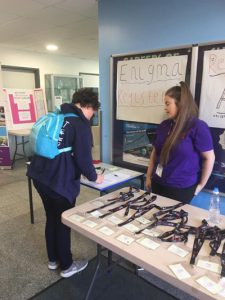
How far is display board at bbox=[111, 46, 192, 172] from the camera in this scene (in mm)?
2041

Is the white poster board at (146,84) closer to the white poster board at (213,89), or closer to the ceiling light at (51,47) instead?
the white poster board at (213,89)

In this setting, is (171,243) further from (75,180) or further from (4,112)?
(4,112)

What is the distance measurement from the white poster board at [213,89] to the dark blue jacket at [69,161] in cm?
92

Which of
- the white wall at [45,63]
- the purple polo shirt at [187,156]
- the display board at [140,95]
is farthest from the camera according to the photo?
the white wall at [45,63]

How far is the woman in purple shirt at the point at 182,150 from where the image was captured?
5.53 ft

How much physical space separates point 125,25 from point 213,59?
3.13 ft

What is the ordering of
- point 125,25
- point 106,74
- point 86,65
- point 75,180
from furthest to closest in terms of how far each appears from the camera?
point 86,65 < point 106,74 < point 125,25 < point 75,180

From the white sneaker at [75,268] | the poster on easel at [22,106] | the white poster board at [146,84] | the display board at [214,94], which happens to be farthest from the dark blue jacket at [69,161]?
the poster on easel at [22,106]

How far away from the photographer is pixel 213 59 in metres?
1.81

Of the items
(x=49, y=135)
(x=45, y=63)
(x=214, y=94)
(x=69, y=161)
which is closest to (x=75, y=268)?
(x=69, y=161)

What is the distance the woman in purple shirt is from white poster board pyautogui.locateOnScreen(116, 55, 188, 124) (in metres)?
0.33

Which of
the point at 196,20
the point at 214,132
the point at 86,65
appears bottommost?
the point at 214,132

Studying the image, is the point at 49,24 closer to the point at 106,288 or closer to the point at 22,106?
the point at 22,106

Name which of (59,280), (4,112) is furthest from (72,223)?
(4,112)
